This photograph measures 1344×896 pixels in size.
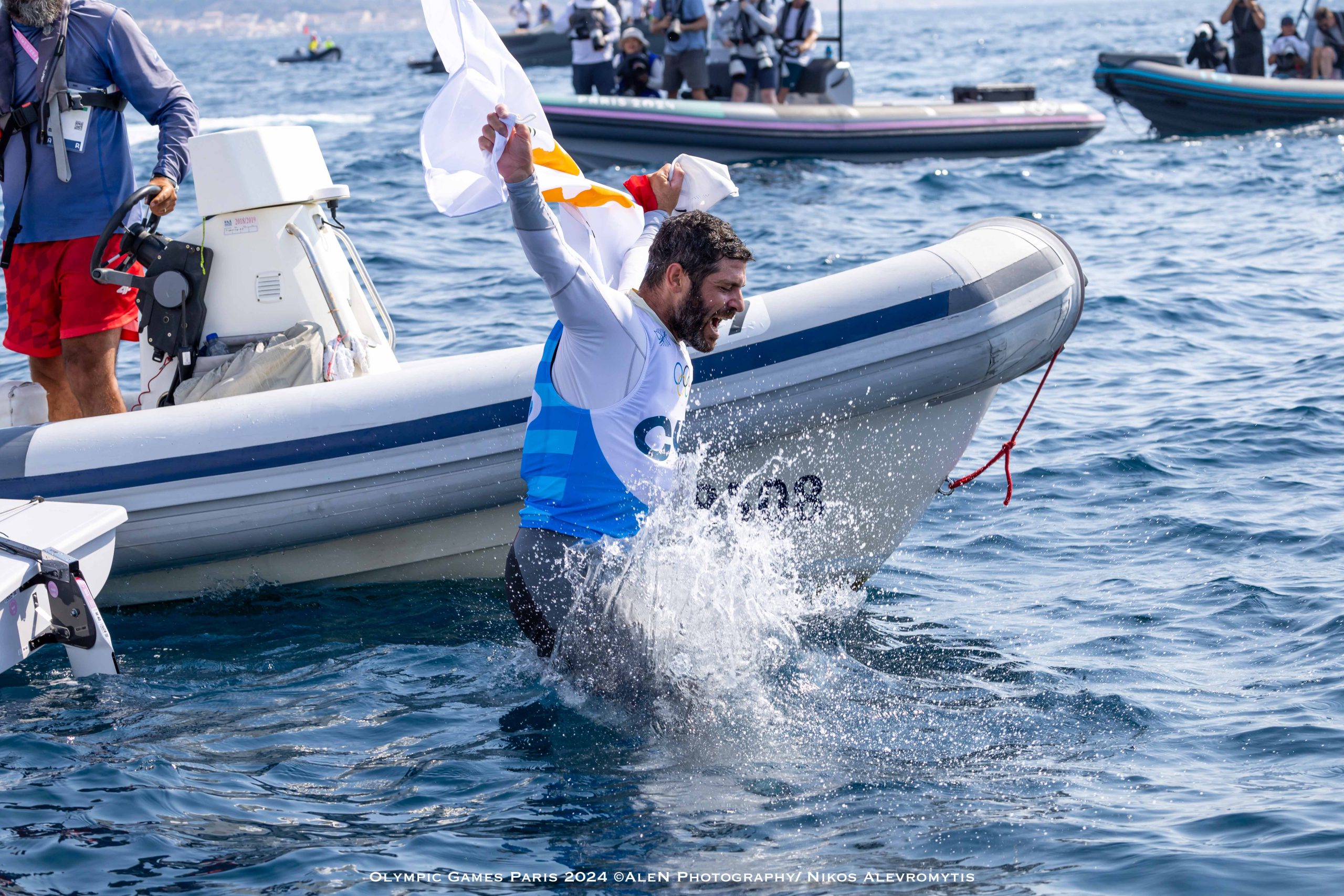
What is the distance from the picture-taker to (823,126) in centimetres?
1319

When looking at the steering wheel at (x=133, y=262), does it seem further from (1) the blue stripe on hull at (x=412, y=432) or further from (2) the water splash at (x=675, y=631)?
(2) the water splash at (x=675, y=631)

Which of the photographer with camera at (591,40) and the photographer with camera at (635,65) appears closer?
the photographer with camera at (591,40)

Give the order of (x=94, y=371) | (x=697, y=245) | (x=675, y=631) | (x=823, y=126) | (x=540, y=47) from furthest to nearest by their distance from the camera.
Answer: (x=540, y=47), (x=823, y=126), (x=94, y=371), (x=675, y=631), (x=697, y=245)

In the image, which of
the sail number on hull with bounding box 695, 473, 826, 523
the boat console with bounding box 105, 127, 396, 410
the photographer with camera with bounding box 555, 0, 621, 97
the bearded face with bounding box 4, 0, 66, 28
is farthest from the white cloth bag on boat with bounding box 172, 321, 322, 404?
the photographer with camera with bounding box 555, 0, 621, 97

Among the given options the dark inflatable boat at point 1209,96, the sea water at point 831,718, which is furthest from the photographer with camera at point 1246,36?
the sea water at point 831,718

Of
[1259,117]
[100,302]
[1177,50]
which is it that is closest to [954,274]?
[100,302]

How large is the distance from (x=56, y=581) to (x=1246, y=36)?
16544 mm

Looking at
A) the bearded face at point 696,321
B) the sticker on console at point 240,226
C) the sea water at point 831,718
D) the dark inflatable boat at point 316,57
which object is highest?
the dark inflatable boat at point 316,57

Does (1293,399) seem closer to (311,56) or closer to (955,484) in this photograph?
(955,484)

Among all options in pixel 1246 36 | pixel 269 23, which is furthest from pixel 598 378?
pixel 269 23

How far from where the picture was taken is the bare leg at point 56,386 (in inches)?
179

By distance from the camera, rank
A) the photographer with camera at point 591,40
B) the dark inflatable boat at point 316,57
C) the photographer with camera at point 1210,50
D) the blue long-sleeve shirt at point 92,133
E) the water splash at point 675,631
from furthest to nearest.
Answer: the dark inflatable boat at point 316,57 < the photographer with camera at point 1210,50 < the photographer with camera at point 591,40 < the blue long-sleeve shirt at point 92,133 < the water splash at point 675,631

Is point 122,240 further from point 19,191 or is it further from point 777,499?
point 777,499

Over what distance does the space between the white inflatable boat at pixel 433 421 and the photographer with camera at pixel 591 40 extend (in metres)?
9.63
